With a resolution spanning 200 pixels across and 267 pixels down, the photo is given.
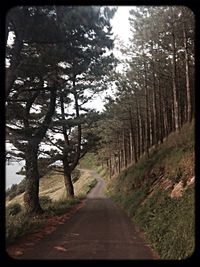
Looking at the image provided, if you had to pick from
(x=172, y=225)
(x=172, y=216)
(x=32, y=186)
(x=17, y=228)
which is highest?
(x=32, y=186)

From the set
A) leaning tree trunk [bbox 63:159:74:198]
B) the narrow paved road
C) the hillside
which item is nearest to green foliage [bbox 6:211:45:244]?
the narrow paved road

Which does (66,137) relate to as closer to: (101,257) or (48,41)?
(48,41)

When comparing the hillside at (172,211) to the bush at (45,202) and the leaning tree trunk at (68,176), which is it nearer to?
the bush at (45,202)

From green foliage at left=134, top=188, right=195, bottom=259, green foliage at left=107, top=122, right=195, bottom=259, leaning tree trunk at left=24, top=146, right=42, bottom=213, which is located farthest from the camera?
leaning tree trunk at left=24, top=146, right=42, bottom=213

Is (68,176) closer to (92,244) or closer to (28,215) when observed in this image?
(28,215)

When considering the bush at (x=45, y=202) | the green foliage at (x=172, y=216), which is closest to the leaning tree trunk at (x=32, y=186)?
the green foliage at (x=172, y=216)

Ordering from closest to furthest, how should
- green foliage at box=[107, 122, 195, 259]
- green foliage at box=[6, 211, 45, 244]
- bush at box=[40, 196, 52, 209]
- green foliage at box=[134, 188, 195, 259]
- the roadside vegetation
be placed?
1. green foliage at box=[134, 188, 195, 259]
2. green foliage at box=[107, 122, 195, 259]
3. green foliage at box=[6, 211, 45, 244]
4. the roadside vegetation
5. bush at box=[40, 196, 52, 209]

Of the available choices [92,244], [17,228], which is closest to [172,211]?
[92,244]

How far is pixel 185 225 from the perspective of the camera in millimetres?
7633

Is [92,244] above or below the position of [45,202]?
above

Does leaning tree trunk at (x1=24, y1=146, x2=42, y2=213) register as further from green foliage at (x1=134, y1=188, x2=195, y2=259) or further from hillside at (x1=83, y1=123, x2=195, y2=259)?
green foliage at (x1=134, y1=188, x2=195, y2=259)

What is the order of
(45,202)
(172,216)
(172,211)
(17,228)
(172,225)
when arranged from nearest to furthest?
(172,225)
(172,216)
(172,211)
(17,228)
(45,202)

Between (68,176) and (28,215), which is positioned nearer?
(28,215)

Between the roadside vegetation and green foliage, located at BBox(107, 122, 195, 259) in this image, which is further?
the roadside vegetation
